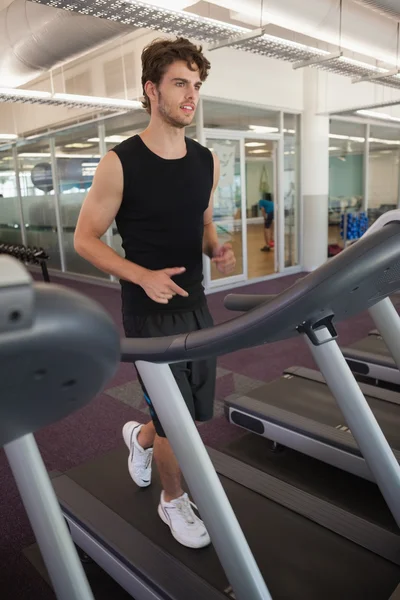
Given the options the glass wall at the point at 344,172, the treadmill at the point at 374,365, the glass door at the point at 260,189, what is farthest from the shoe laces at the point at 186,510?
the glass wall at the point at 344,172

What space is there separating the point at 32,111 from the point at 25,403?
28.8ft

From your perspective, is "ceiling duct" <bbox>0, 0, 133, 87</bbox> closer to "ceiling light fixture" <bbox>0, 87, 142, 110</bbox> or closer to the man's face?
"ceiling light fixture" <bbox>0, 87, 142, 110</bbox>

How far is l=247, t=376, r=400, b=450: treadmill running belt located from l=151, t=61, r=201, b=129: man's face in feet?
5.45

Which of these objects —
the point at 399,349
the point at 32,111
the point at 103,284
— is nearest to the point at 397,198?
the point at 103,284

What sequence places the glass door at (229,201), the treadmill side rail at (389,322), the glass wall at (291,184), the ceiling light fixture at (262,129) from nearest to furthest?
the treadmill side rail at (389,322), the glass door at (229,201), the ceiling light fixture at (262,129), the glass wall at (291,184)

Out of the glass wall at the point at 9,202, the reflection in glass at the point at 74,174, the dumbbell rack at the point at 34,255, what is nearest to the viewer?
the dumbbell rack at the point at 34,255

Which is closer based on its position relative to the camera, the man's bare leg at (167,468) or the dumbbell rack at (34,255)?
the man's bare leg at (167,468)

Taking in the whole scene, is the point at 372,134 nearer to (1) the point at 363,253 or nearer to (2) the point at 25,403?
(1) the point at 363,253

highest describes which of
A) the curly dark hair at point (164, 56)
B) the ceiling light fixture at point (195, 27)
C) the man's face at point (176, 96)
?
the ceiling light fixture at point (195, 27)

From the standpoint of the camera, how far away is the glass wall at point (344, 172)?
835 cm

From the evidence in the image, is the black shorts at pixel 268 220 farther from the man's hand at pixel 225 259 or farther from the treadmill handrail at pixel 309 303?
the treadmill handrail at pixel 309 303

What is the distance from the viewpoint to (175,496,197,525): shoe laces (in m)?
1.73

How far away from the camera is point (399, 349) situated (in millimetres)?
1979

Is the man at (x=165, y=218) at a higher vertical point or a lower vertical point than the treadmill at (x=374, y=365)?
higher
